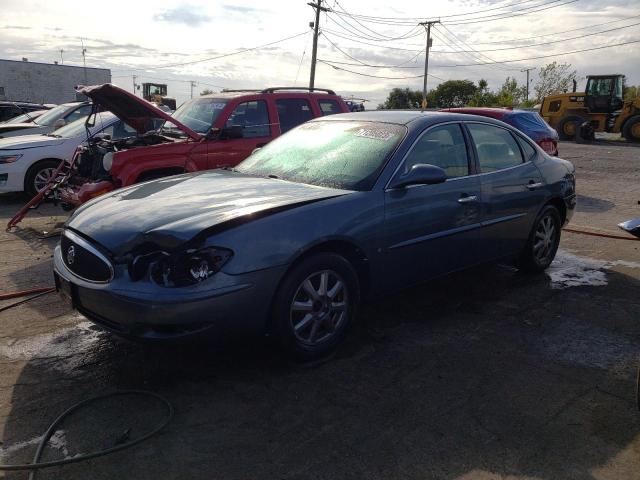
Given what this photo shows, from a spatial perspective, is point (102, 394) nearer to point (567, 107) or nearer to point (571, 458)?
point (571, 458)

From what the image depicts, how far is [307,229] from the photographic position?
3564 mm

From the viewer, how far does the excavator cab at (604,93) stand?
85.6ft

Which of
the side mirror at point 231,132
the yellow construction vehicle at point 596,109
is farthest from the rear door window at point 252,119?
the yellow construction vehicle at point 596,109

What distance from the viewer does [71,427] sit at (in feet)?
9.87

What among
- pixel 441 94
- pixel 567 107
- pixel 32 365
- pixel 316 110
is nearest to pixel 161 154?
pixel 316 110

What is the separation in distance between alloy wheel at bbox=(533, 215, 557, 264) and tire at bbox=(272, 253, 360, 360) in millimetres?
2611

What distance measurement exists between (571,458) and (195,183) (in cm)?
305

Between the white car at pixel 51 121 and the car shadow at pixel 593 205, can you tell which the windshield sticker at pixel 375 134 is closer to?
the car shadow at pixel 593 205

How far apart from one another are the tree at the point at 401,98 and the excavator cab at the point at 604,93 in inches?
1297

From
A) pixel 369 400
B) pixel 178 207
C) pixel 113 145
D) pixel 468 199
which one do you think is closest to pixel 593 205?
pixel 468 199

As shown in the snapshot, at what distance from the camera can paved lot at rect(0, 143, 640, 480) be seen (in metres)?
2.77

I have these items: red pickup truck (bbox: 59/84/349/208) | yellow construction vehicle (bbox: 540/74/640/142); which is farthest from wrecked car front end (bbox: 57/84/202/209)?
yellow construction vehicle (bbox: 540/74/640/142)

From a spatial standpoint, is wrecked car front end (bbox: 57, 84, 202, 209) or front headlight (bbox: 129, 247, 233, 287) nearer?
front headlight (bbox: 129, 247, 233, 287)

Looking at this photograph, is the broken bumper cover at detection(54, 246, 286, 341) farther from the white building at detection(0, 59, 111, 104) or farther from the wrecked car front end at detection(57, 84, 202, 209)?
the white building at detection(0, 59, 111, 104)
